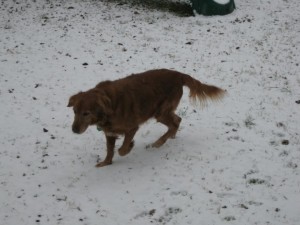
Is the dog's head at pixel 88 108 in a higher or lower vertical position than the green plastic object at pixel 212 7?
higher

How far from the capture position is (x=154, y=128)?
793cm

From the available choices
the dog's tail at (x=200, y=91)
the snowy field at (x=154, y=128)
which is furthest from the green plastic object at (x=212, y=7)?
the dog's tail at (x=200, y=91)

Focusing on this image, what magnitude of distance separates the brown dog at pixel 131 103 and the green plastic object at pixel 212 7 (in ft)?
28.8

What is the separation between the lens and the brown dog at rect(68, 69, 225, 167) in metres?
5.80

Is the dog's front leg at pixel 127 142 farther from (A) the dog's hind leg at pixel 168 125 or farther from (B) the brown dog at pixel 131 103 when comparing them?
(A) the dog's hind leg at pixel 168 125

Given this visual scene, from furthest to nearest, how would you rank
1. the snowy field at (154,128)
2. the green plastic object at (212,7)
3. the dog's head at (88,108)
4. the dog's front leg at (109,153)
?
the green plastic object at (212,7), the dog's front leg at (109,153), the dog's head at (88,108), the snowy field at (154,128)

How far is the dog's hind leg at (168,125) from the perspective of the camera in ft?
23.5

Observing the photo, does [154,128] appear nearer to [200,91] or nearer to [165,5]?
[200,91]

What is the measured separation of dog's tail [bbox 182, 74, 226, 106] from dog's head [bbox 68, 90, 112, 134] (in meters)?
1.96

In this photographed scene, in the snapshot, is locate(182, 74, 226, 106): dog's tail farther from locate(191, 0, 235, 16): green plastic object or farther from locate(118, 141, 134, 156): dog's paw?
locate(191, 0, 235, 16): green plastic object

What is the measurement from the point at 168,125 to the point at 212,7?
9546 mm

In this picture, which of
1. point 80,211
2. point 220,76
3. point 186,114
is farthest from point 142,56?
point 80,211

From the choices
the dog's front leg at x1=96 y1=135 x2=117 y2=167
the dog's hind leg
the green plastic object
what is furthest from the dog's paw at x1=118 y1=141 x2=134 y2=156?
the green plastic object

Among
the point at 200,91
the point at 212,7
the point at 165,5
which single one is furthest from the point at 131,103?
the point at 165,5
